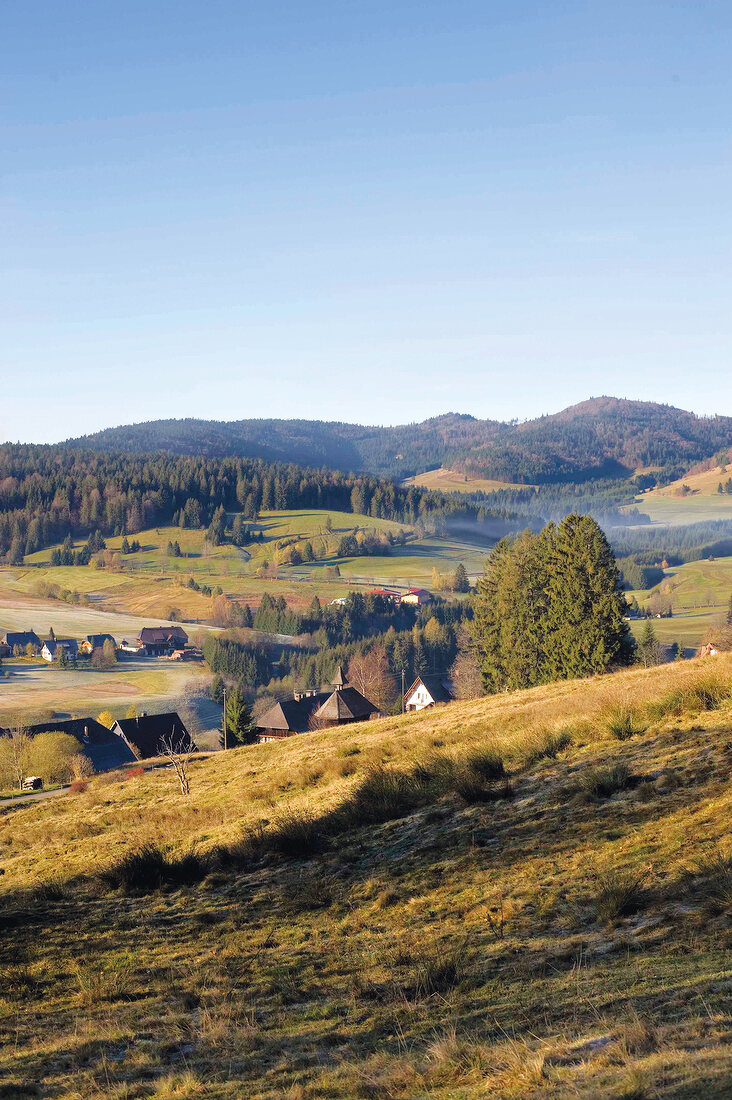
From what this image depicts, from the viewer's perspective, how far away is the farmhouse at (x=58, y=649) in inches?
6540

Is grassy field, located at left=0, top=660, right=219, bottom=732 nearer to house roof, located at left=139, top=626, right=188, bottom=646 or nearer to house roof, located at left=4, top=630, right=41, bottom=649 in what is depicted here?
house roof, located at left=139, top=626, right=188, bottom=646

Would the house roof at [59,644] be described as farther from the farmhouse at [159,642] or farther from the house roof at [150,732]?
the house roof at [150,732]

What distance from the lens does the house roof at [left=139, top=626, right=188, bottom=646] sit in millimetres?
175000

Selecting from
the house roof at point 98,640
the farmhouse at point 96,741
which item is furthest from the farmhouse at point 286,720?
the house roof at point 98,640

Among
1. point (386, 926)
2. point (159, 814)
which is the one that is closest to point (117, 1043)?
point (386, 926)

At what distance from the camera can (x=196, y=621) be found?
195750 millimetres

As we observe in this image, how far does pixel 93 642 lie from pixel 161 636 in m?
13.9

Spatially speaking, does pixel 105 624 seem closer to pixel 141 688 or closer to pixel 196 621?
pixel 196 621

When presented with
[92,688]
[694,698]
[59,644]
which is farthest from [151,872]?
[59,644]

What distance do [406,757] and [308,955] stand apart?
31.6ft

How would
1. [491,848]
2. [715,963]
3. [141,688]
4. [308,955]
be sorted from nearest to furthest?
[715,963] < [308,955] < [491,848] < [141,688]

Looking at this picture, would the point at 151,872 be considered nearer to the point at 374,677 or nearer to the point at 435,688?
the point at 435,688

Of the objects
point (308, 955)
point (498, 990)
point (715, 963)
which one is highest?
point (715, 963)

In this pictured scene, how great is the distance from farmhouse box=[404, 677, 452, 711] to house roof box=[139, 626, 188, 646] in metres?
90.4
